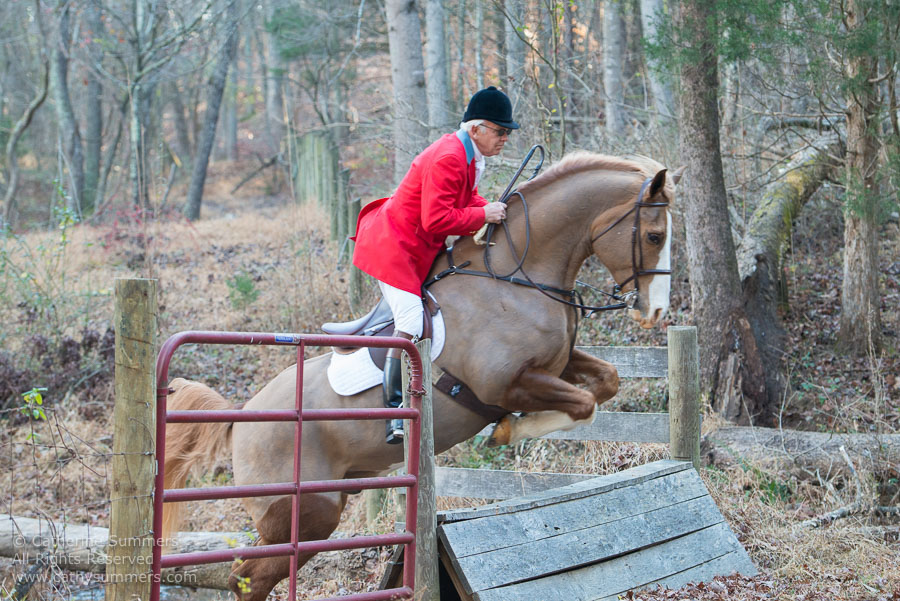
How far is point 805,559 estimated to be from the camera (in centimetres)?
475

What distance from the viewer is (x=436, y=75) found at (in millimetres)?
11164

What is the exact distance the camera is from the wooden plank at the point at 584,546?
143 inches

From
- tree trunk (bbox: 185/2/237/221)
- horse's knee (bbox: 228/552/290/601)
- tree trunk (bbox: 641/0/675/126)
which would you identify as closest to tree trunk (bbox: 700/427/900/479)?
horse's knee (bbox: 228/552/290/601)

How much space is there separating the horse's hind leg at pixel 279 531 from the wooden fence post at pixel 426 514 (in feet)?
3.14

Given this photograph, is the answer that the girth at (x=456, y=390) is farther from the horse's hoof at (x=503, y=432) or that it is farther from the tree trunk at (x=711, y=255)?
the tree trunk at (x=711, y=255)

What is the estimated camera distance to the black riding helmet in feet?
14.0

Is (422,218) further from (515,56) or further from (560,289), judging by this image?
(515,56)

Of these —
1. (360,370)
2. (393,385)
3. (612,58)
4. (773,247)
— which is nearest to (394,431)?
(393,385)

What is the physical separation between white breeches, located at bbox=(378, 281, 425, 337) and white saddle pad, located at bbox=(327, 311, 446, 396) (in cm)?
10

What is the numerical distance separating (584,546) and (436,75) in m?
8.46

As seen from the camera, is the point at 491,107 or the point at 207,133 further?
the point at 207,133

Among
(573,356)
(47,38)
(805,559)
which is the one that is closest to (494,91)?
(573,356)

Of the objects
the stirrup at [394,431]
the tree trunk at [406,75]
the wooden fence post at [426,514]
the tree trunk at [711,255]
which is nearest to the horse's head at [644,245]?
the wooden fence post at [426,514]

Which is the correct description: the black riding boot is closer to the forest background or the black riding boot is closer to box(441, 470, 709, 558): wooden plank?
box(441, 470, 709, 558): wooden plank
